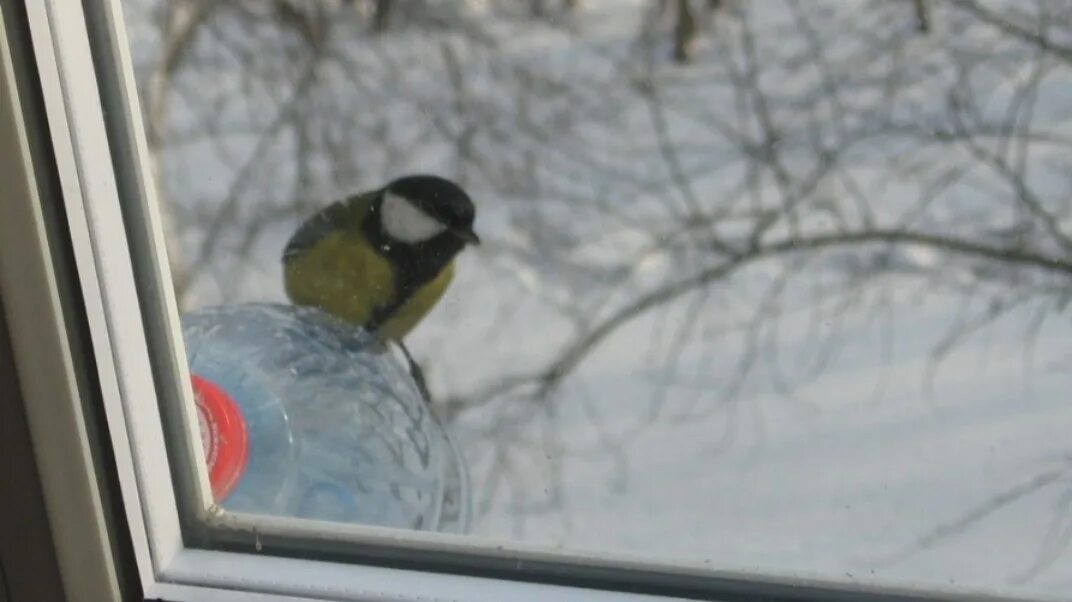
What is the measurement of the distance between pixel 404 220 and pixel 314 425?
19 cm

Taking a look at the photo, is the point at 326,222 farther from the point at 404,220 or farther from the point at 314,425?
the point at 314,425

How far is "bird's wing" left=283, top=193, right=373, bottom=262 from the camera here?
78 cm

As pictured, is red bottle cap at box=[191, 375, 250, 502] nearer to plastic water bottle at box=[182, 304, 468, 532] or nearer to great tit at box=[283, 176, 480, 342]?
plastic water bottle at box=[182, 304, 468, 532]

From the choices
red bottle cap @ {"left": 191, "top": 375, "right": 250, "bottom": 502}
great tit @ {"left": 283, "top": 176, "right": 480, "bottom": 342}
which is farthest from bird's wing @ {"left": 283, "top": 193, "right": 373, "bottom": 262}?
red bottle cap @ {"left": 191, "top": 375, "right": 250, "bottom": 502}

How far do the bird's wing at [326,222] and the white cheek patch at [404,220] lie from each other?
2 centimetres

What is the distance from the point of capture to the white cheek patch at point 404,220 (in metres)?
0.76

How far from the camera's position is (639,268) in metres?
0.73

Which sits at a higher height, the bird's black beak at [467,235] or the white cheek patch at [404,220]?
the white cheek patch at [404,220]

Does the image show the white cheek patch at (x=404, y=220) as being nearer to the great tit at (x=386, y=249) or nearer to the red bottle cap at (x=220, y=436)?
the great tit at (x=386, y=249)

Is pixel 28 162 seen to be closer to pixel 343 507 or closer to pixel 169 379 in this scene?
pixel 169 379

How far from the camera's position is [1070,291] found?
0.62 meters

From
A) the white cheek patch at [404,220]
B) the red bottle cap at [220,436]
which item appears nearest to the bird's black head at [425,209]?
the white cheek patch at [404,220]

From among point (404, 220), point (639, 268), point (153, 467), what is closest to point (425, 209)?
point (404, 220)

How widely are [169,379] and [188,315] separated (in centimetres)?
12
